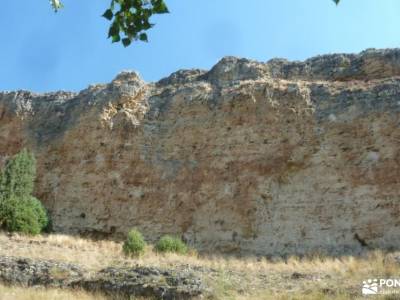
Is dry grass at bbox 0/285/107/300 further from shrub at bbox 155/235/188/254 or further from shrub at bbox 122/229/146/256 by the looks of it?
shrub at bbox 155/235/188/254

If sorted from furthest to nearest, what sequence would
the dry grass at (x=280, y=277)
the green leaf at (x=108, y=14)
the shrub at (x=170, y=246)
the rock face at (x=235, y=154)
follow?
the rock face at (x=235, y=154)
the shrub at (x=170, y=246)
the dry grass at (x=280, y=277)
the green leaf at (x=108, y=14)

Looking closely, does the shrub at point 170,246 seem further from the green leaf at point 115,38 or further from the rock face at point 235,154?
the green leaf at point 115,38

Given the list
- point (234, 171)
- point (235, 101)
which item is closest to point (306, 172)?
point (234, 171)

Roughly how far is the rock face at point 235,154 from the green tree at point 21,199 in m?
1.38

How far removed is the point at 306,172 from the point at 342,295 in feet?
39.6

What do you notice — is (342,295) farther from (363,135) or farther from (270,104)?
(270,104)

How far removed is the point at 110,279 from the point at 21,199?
12681 millimetres

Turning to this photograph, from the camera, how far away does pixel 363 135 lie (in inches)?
853

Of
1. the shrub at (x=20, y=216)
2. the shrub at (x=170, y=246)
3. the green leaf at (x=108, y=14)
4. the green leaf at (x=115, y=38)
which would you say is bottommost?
the shrub at (x=170, y=246)

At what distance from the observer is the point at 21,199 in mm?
23594

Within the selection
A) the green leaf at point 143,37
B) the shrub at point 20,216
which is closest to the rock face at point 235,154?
the shrub at point 20,216

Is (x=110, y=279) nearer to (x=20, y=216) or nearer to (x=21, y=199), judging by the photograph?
(x=20, y=216)

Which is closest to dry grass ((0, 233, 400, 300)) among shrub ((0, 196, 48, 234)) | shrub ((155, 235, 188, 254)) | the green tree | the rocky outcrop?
the rocky outcrop

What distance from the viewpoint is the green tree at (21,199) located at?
2262 cm
